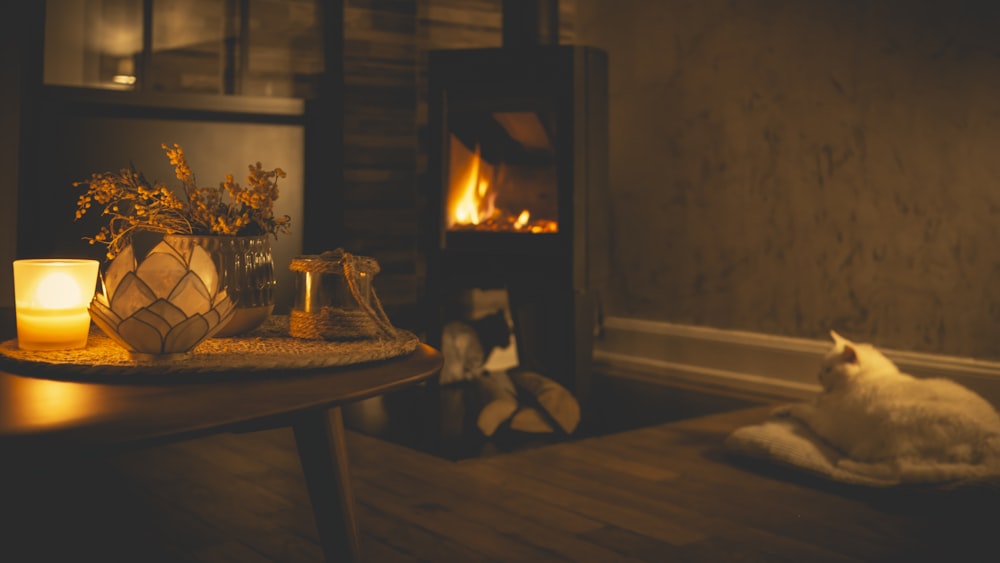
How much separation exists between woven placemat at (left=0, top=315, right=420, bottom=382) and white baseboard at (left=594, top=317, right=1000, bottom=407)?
78.6 inches

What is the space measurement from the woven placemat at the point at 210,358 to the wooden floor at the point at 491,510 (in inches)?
21.3

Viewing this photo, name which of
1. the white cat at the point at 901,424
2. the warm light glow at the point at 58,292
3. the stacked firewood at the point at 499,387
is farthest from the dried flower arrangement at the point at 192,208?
the white cat at the point at 901,424

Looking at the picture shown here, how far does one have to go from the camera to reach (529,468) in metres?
2.12

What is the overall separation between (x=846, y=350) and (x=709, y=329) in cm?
99

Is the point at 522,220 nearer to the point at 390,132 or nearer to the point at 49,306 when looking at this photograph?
the point at 390,132

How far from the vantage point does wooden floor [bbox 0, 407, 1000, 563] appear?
1619 mm

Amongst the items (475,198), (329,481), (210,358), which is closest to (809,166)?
(475,198)

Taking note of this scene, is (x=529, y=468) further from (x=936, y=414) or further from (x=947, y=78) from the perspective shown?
(x=947, y=78)

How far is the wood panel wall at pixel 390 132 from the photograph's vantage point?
3.04 metres

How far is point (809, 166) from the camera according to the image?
298cm

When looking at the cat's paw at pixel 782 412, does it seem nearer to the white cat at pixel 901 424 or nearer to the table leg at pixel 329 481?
the white cat at pixel 901 424

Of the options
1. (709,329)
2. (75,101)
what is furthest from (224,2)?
(709,329)

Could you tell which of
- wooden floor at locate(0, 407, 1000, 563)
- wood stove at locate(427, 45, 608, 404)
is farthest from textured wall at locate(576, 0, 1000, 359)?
wooden floor at locate(0, 407, 1000, 563)

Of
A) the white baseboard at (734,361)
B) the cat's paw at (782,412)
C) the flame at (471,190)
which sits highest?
the flame at (471,190)
